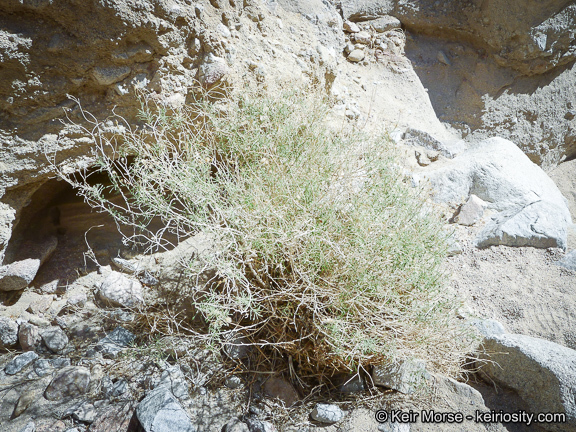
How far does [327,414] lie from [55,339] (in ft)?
4.62

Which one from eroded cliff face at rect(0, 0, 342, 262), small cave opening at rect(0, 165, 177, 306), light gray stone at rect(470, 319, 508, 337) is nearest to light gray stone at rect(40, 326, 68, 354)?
small cave opening at rect(0, 165, 177, 306)

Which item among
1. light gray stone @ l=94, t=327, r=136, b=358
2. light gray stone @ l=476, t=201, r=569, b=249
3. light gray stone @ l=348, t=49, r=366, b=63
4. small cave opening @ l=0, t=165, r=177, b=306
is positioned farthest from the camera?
light gray stone @ l=348, t=49, r=366, b=63

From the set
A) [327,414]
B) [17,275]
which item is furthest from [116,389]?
[327,414]

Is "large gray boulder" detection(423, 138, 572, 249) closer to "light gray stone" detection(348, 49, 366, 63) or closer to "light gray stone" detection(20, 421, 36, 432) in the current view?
"light gray stone" detection(348, 49, 366, 63)

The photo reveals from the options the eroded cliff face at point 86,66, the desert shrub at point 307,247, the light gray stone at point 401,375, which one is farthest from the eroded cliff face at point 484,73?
the light gray stone at point 401,375

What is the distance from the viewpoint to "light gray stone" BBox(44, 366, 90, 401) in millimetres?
1791

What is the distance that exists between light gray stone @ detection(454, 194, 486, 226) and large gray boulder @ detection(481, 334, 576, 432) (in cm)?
94

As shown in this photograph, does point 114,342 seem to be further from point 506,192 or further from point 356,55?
point 356,55

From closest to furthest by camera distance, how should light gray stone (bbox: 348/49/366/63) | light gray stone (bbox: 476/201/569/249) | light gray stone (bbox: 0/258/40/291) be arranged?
1. light gray stone (bbox: 0/258/40/291)
2. light gray stone (bbox: 476/201/569/249)
3. light gray stone (bbox: 348/49/366/63)

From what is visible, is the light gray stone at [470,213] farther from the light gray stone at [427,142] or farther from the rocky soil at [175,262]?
the light gray stone at [427,142]

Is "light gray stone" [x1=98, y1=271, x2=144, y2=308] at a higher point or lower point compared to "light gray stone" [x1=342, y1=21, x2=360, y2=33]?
lower

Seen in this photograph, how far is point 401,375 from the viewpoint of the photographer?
1.83m

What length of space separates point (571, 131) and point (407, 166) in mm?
2303

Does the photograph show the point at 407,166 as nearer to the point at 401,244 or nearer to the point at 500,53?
the point at 401,244
